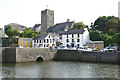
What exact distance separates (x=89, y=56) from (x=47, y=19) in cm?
6445

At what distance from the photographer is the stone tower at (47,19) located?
9738 centimetres

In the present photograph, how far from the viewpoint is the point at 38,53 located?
128 feet

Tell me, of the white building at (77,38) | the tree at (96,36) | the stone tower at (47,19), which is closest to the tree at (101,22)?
the tree at (96,36)

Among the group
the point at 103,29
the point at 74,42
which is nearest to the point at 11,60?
the point at 74,42

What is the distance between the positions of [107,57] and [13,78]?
70.4ft

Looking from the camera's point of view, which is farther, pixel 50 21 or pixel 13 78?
pixel 50 21

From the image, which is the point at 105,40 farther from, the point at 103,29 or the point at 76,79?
the point at 76,79

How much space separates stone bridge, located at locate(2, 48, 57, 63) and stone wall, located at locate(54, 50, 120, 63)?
3635mm

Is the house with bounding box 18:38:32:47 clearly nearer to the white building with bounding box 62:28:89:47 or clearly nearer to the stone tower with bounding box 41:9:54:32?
the white building with bounding box 62:28:89:47

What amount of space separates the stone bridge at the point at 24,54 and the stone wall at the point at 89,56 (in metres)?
3.63

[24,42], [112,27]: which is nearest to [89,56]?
[112,27]

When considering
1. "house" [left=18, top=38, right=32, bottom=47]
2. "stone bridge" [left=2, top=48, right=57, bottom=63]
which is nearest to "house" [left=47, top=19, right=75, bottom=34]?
"house" [left=18, top=38, right=32, bottom=47]

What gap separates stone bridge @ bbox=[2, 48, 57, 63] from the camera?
3497cm

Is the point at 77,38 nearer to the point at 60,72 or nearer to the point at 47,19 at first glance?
the point at 60,72
